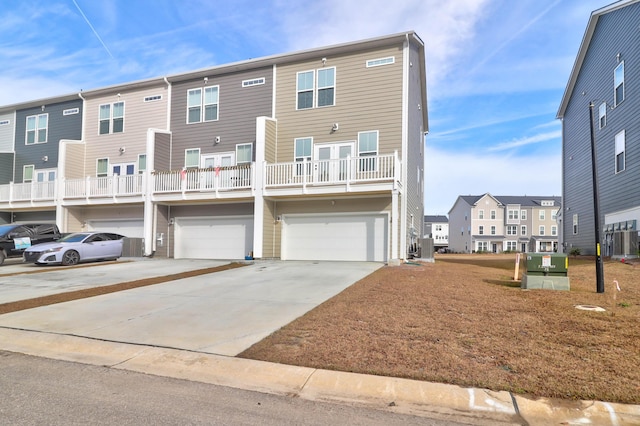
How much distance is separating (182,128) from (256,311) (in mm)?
15440

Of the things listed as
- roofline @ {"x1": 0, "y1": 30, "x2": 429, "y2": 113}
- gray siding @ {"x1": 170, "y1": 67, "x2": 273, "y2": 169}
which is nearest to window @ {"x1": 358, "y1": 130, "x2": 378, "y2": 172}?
roofline @ {"x1": 0, "y1": 30, "x2": 429, "y2": 113}

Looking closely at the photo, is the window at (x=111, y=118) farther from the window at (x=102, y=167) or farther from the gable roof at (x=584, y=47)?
the gable roof at (x=584, y=47)

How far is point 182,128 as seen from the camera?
19719mm

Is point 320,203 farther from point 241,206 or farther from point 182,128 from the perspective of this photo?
point 182,128

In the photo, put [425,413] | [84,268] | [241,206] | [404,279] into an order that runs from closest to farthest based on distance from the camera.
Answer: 1. [425,413]
2. [404,279]
3. [84,268]
4. [241,206]

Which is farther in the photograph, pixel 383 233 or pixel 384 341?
pixel 383 233

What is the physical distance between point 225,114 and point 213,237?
6072 mm

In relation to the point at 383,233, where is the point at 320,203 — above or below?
above

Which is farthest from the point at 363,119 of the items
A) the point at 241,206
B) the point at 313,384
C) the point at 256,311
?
the point at 313,384

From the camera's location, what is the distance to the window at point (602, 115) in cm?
2062

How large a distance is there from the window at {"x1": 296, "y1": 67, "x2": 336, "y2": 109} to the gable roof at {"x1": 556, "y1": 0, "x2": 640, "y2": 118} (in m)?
14.0

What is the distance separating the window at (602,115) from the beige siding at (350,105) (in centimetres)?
1282

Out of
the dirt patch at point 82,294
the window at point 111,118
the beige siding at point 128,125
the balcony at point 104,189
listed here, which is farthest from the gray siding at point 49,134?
the dirt patch at point 82,294

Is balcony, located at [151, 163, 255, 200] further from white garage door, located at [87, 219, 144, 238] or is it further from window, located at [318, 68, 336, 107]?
window, located at [318, 68, 336, 107]
